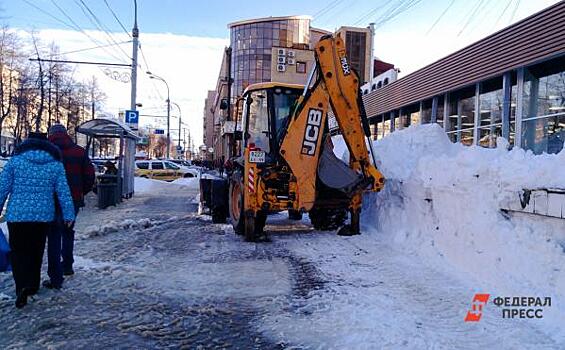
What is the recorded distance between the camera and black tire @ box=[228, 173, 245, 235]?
9.15 meters

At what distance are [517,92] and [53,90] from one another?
120 ft

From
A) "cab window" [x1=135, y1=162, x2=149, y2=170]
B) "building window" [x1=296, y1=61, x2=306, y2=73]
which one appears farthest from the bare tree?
"building window" [x1=296, y1=61, x2=306, y2=73]

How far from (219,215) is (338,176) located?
150 inches

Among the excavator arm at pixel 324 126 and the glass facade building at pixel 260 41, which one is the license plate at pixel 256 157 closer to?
the excavator arm at pixel 324 126

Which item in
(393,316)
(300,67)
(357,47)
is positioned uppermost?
→ (357,47)

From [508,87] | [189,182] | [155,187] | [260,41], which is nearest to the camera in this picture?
[508,87]

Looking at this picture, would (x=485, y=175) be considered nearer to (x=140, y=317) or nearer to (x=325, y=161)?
(x=325, y=161)

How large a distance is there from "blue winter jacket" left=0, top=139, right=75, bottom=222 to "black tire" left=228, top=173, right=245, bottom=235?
4.20 meters

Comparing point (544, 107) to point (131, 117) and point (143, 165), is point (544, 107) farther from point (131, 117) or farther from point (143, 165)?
point (143, 165)

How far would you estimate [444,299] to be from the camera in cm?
502

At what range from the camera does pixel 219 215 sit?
443 inches

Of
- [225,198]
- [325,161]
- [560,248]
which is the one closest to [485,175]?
[560,248]

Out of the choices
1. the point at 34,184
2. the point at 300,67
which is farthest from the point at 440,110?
the point at 300,67

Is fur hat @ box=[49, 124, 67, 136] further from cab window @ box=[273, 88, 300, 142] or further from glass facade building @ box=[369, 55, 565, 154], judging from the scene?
glass facade building @ box=[369, 55, 565, 154]
